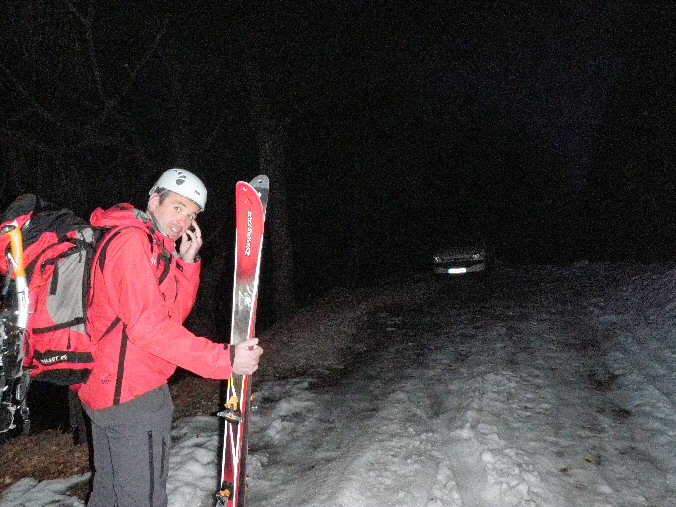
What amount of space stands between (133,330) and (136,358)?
23cm

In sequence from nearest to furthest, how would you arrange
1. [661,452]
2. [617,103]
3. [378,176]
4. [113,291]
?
[113,291] < [661,452] < [378,176] < [617,103]

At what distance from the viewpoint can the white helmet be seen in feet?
9.24

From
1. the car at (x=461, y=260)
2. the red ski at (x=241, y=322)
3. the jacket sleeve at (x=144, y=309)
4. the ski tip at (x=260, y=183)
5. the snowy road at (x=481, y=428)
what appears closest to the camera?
the jacket sleeve at (x=144, y=309)

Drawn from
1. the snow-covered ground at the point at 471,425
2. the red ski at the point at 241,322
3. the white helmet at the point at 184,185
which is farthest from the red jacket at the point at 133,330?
the snow-covered ground at the point at 471,425

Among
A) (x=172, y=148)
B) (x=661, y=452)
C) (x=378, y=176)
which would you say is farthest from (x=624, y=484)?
(x=378, y=176)

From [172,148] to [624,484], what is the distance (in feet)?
34.2

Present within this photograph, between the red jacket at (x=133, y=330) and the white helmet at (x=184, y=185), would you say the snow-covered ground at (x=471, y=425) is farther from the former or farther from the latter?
the white helmet at (x=184, y=185)

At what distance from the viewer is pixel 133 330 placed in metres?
2.29

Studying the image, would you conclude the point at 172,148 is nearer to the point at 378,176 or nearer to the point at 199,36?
the point at 199,36

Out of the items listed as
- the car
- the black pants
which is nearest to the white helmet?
the black pants

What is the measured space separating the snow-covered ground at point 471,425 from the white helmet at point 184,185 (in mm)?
2461

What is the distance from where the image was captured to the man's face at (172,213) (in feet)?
9.04

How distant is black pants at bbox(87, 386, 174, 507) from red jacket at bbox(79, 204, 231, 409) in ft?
0.26

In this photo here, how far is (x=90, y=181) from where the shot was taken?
11477 mm
